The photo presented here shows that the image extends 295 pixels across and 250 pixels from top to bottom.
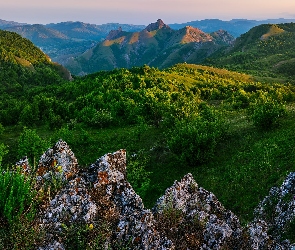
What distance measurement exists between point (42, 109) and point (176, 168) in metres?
51.6

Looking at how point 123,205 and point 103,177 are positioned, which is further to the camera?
point 103,177

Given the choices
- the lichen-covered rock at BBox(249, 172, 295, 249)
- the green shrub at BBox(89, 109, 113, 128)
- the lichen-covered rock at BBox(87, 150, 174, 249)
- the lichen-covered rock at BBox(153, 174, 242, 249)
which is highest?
the lichen-covered rock at BBox(87, 150, 174, 249)

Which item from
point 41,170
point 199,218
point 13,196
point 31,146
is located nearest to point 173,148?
point 31,146

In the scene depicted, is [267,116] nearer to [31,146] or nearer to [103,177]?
[103,177]

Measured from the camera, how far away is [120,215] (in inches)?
526

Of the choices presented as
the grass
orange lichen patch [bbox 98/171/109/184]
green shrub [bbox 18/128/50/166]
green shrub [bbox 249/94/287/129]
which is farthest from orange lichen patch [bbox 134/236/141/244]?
green shrub [bbox 249/94/287/129]

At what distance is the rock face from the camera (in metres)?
12.3

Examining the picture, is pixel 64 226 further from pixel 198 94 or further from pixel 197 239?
pixel 198 94

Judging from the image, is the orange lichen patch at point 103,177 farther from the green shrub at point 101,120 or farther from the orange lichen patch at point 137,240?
the green shrub at point 101,120

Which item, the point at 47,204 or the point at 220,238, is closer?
the point at 47,204

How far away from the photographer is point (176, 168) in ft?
123

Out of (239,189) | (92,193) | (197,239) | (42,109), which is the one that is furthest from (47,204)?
Answer: (42,109)

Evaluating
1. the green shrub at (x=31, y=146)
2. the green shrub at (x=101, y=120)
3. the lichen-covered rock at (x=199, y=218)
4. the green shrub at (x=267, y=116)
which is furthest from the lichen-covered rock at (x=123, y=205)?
the green shrub at (x=101, y=120)

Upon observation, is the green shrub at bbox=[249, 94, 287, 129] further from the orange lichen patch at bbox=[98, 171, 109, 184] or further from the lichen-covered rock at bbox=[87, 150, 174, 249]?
the orange lichen patch at bbox=[98, 171, 109, 184]
